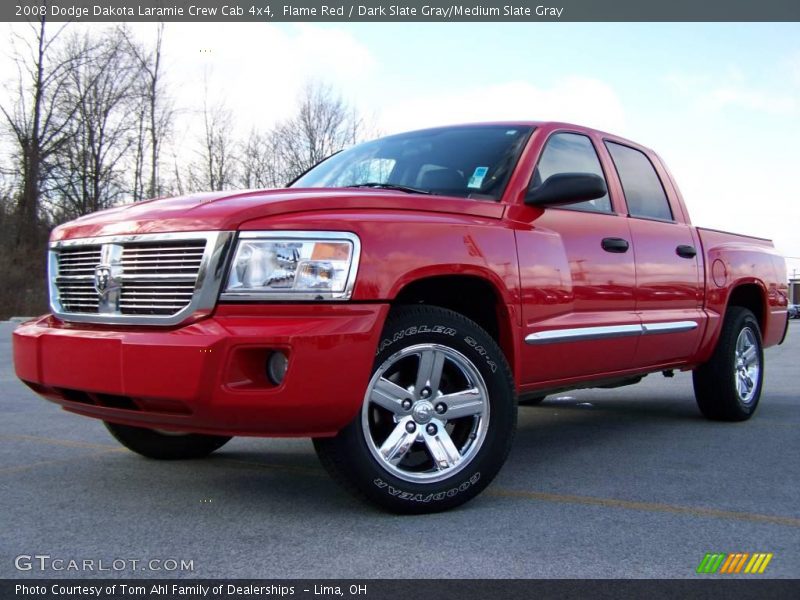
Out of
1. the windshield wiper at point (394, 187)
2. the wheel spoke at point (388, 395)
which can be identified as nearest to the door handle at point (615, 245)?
the windshield wiper at point (394, 187)

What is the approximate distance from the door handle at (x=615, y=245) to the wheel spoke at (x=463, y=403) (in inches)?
56.8

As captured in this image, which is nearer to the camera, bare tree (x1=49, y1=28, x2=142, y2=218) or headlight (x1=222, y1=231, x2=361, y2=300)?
headlight (x1=222, y1=231, x2=361, y2=300)

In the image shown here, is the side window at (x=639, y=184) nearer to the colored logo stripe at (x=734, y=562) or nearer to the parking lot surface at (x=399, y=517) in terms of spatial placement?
the parking lot surface at (x=399, y=517)

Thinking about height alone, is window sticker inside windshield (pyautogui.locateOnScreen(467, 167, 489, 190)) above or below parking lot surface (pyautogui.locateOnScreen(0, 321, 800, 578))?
above

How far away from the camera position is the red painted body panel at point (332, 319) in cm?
297

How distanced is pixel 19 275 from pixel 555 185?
24589 mm

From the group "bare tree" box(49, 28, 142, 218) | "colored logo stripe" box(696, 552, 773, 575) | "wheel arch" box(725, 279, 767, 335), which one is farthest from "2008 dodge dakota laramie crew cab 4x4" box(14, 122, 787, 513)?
"bare tree" box(49, 28, 142, 218)

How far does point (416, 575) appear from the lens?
2.61 m

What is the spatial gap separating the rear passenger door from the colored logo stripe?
203 centimetres

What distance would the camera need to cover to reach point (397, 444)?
330 cm

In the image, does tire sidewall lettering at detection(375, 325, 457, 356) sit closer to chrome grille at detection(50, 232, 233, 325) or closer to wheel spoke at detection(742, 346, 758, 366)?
chrome grille at detection(50, 232, 233, 325)

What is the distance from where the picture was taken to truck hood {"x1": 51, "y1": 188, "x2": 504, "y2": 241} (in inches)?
123

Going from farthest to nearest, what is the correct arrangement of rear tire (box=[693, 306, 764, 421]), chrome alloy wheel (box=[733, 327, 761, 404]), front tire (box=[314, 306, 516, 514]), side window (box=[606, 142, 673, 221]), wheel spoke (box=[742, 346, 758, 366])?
wheel spoke (box=[742, 346, 758, 366]) < chrome alloy wheel (box=[733, 327, 761, 404]) < rear tire (box=[693, 306, 764, 421]) < side window (box=[606, 142, 673, 221]) < front tire (box=[314, 306, 516, 514])
